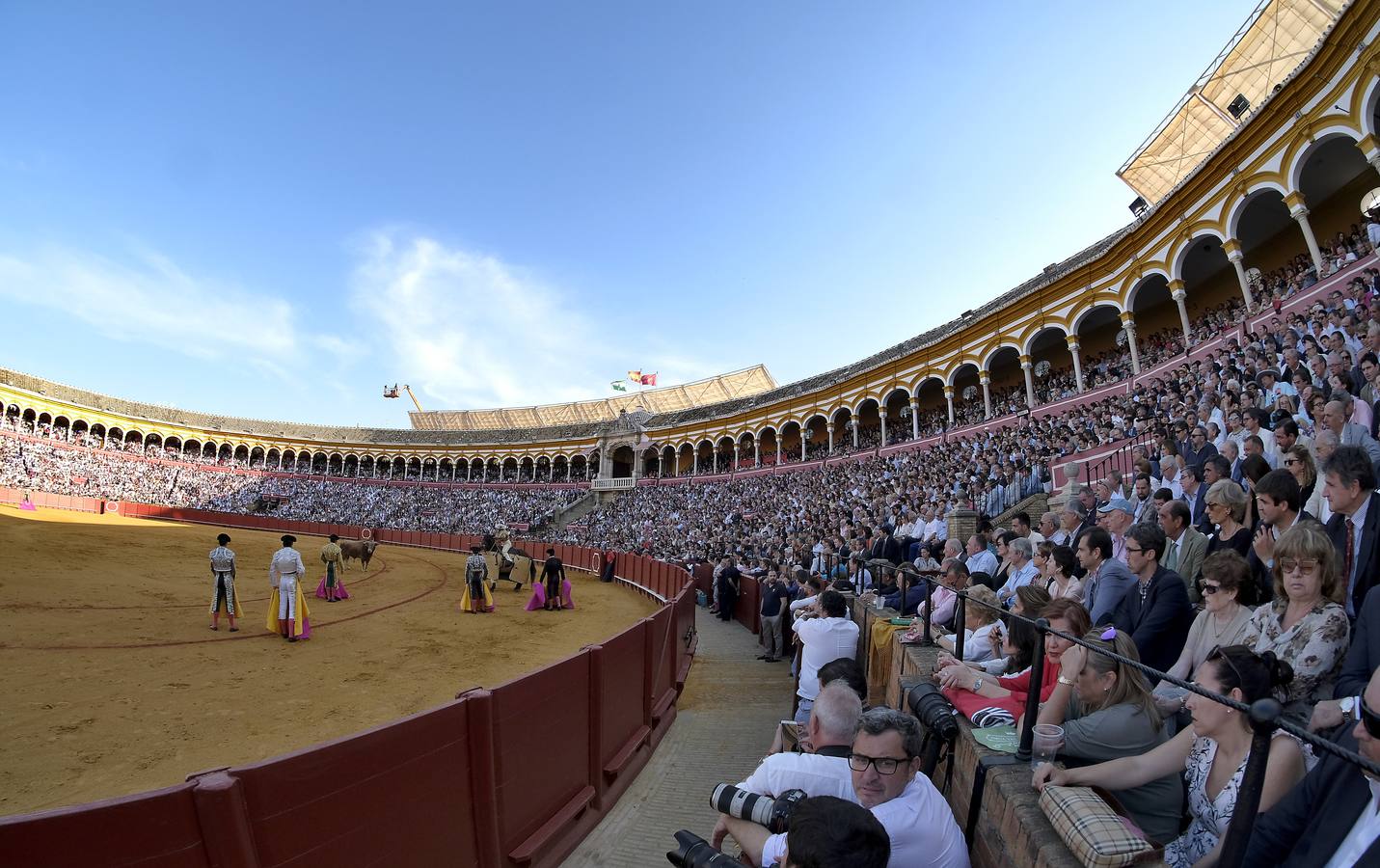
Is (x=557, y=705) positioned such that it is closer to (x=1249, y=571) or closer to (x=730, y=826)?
(x=730, y=826)

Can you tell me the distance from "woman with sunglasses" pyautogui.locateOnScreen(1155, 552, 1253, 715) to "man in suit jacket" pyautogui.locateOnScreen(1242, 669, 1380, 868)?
4.37 ft

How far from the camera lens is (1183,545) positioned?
15.8 feet

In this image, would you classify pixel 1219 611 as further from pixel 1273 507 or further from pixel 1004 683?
pixel 1004 683

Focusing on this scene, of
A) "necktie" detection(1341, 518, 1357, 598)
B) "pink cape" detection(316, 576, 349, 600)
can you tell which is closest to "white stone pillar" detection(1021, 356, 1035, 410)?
"necktie" detection(1341, 518, 1357, 598)

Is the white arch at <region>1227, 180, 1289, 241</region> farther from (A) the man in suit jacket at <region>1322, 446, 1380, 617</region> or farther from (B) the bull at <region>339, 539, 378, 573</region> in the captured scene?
(B) the bull at <region>339, 539, 378, 573</region>

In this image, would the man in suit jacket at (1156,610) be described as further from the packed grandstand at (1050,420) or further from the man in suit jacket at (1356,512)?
the man in suit jacket at (1356,512)

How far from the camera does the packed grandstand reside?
7.28 m

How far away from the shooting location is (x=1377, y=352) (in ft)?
22.2

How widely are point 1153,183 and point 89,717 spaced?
33.6 m

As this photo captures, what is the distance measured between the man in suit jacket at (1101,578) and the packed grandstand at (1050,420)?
0.40 m

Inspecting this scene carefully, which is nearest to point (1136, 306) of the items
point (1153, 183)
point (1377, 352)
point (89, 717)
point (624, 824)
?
point (1153, 183)

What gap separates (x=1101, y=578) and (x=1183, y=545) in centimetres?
99

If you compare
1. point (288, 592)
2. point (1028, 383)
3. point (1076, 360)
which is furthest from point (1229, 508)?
point (1028, 383)

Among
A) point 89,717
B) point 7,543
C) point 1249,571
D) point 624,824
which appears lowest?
point 624,824
